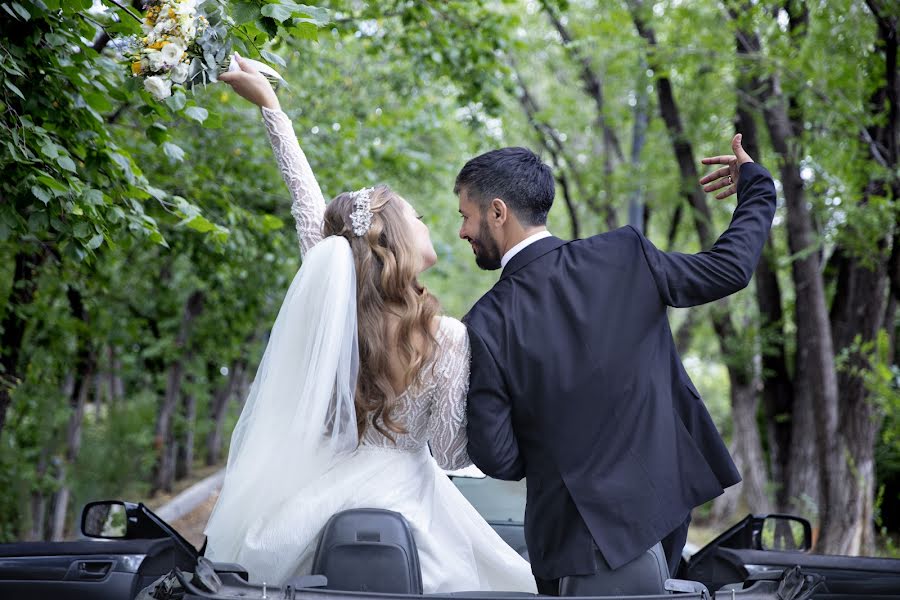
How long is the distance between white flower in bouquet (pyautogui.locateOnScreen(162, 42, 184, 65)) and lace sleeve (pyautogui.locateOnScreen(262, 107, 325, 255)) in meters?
0.59

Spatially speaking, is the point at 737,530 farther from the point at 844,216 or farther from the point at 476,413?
the point at 844,216

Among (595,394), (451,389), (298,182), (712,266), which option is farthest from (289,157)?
(712,266)

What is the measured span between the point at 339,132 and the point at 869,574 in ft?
26.2

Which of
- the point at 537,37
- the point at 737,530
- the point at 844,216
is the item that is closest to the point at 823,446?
the point at 844,216

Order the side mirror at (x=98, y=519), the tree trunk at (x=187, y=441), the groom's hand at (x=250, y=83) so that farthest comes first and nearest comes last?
the tree trunk at (x=187, y=441) < the side mirror at (x=98, y=519) < the groom's hand at (x=250, y=83)

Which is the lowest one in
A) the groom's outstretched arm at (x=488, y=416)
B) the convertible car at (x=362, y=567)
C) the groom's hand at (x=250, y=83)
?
the convertible car at (x=362, y=567)

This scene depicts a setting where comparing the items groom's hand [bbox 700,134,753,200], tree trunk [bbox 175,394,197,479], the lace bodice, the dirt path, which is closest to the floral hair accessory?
the lace bodice

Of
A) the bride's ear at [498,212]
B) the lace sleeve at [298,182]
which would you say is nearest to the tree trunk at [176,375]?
the lace sleeve at [298,182]

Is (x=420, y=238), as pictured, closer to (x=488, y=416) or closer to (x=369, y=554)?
(x=488, y=416)

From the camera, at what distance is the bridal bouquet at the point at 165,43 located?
3.20 metres

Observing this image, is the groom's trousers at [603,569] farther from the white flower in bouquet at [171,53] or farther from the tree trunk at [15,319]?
the tree trunk at [15,319]

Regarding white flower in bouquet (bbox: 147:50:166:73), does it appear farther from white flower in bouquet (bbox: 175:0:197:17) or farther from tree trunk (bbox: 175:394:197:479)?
tree trunk (bbox: 175:394:197:479)

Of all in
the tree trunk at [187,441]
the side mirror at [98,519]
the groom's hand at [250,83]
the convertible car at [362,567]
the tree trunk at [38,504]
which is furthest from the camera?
the tree trunk at [187,441]

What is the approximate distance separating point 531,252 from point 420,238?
401 mm
